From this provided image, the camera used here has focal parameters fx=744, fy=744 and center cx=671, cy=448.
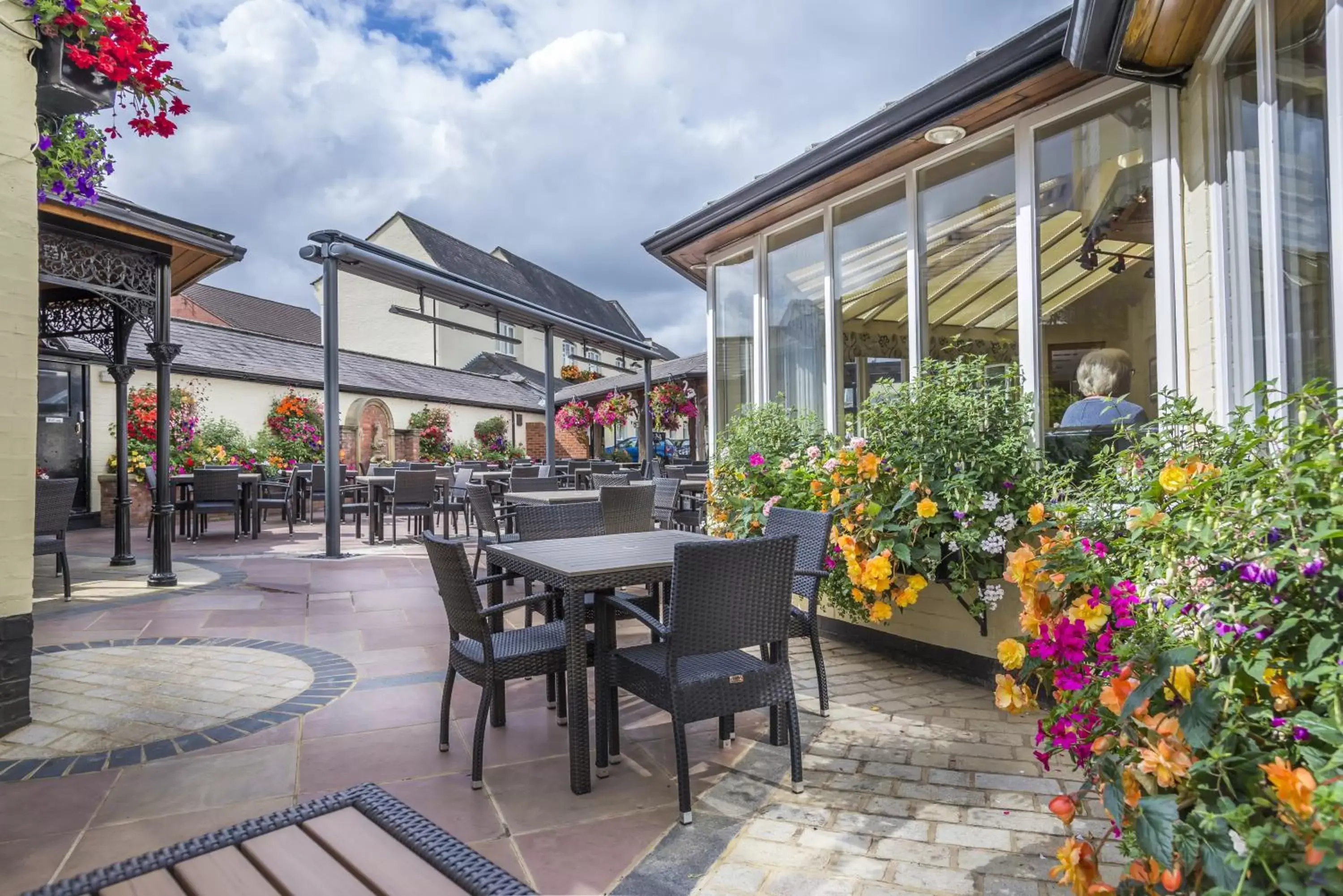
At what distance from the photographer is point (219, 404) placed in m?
13.4

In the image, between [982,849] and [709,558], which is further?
[709,558]

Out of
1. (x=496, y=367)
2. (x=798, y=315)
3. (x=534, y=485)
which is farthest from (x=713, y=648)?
(x=496, y=367)

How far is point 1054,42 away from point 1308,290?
4.69 ft

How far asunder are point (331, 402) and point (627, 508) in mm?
4139

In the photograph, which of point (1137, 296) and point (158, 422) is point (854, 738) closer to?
point (1137, 296)

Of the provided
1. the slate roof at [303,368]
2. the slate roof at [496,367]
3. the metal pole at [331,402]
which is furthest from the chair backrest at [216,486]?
the slate roof at [496,367]

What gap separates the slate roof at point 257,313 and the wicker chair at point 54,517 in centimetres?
1996

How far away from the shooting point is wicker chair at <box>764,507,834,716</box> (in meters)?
3.01

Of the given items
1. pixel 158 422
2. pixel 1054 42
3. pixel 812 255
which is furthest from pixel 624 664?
pixel 158 422

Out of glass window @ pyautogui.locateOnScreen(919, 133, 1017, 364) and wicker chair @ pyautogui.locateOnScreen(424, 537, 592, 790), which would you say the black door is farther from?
glass window @ pyautogui.locateOnScreen(919, 133, 1017, 364)

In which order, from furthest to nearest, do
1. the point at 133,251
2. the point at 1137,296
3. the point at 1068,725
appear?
the point at 133,251 → the point at 1137,296 → the point at 1068,725

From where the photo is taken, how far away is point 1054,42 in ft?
9.50

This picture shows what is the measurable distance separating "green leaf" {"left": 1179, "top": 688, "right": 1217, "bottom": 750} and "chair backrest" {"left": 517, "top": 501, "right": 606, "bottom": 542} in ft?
8.60

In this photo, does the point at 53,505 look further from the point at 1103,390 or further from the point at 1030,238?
the point at 1103,390
